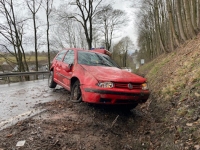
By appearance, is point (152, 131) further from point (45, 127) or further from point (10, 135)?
point (10, 135)

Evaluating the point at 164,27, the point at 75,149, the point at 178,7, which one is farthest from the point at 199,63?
the point at 164,27

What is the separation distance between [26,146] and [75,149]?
73 centimetres

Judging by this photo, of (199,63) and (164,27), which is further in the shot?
(164,27)

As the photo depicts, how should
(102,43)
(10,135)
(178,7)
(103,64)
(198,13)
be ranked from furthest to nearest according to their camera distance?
(102,43) → (178,7) → (198,13) → (103,64) → (10,135)

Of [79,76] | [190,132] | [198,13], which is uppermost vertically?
[198,13]

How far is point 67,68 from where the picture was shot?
5465 mm

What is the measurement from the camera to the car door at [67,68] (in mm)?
5330

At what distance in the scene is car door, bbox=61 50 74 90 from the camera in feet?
17.5

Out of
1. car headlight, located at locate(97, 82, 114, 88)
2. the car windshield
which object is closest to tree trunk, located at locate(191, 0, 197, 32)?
the car windshield

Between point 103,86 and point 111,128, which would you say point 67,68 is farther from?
point 111,128

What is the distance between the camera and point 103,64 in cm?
542

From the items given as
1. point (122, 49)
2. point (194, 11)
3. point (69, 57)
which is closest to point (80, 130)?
point (69, 57)

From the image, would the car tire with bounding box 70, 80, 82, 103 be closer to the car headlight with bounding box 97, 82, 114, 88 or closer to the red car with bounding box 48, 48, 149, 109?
the red car with bounding box 48, 48, 149, 109

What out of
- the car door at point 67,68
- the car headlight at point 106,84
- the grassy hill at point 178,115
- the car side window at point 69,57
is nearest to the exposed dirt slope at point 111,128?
the grassy hill at point 178,115
